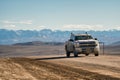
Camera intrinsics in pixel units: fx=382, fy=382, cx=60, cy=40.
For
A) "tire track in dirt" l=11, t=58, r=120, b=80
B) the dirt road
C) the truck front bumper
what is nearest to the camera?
"tire track in dirt" l=11, t=58, r=120, b=80

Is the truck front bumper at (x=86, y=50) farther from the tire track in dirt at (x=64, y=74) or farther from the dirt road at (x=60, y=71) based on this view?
the tire track in dirt at (x=64, y=74)

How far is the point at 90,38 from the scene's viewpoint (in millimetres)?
35375

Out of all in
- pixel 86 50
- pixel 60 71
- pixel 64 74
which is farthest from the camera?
pixel 86 50

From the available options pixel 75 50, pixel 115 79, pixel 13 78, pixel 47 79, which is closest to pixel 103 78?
pixel 115 79

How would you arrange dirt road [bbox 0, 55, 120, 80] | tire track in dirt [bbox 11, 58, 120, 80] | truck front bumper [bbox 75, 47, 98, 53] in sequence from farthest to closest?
truck front bumper [bbox 75, 47, 98, 53] → dirt road [bbox 0, 55, 120, 80] → tire track in dirt [bbox 11, 58, 120, 80]

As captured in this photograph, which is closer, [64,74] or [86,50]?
[64,74]

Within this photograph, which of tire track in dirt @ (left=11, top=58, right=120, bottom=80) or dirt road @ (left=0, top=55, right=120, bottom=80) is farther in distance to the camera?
dirt road @ (left=0, top=55, right=120, bottom=80)

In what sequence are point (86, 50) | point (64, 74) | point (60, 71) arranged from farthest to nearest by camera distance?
point (86, 50) < point (60, 71) < point (64, 74)

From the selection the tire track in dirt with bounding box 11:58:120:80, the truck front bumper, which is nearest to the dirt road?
the tire track in dirt with bounding box 11:58:120:80

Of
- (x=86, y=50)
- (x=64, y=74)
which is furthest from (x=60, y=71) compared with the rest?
(x=86, y=50)

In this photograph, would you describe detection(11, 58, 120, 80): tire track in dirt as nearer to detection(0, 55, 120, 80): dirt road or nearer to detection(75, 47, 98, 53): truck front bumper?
detection(0, 55, 120, 80): dirt road

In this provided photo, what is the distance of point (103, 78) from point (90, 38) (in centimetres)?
2225

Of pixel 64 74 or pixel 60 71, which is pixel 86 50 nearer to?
pixel 60 71

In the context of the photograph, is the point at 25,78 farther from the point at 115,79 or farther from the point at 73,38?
the point at 73,38
